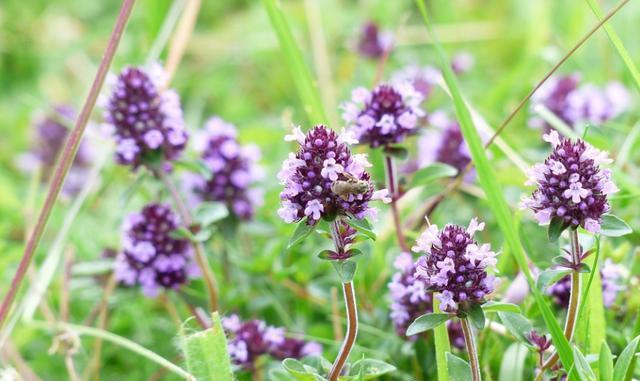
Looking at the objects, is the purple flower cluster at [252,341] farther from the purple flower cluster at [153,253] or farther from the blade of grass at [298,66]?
the blade of grass at [298,66]

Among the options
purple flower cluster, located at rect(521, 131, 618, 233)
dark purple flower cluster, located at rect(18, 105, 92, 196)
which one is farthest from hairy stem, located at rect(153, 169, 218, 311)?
dark purple flower cluster, located at rect(18, 105, 92, 196)

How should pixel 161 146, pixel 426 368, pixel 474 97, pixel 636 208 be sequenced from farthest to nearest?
pixel 474 97, pixel 636 208, pixel 161 146, pixel 426 368

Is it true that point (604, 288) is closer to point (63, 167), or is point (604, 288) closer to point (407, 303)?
point (407, 303)

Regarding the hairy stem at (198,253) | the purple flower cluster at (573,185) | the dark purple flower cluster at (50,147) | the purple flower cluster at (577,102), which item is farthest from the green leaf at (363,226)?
the dark purple flower cluster at (50,147)

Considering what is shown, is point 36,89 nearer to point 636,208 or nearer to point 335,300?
point 335,300

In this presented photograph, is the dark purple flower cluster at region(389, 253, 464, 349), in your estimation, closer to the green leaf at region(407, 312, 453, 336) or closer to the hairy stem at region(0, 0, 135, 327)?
the green leaf at region(407, 312, 453, 336)

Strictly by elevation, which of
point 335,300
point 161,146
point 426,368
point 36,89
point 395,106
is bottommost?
point 426,368

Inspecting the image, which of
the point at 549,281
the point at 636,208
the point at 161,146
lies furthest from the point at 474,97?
the point at 549,281
